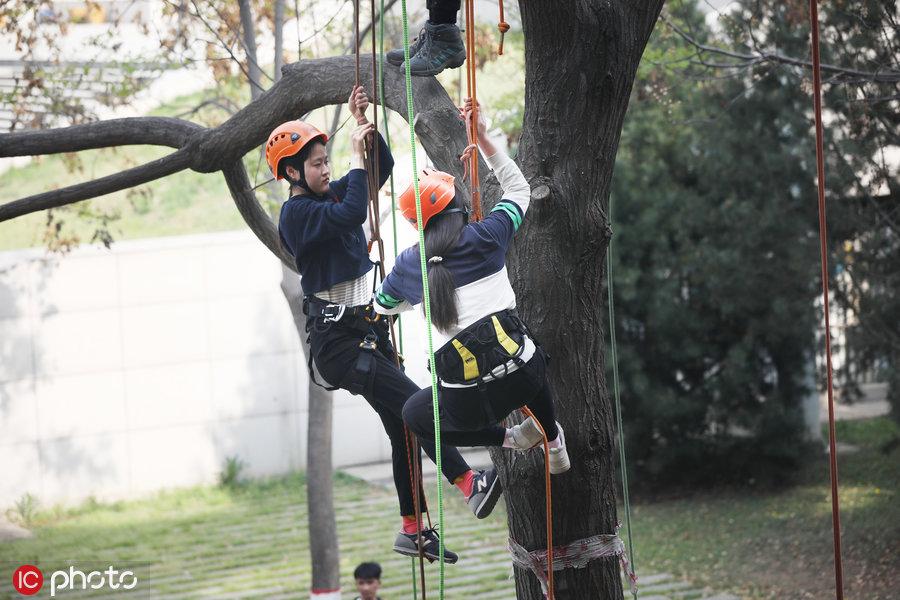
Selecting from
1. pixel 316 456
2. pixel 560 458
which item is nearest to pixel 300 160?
pixel 560 458

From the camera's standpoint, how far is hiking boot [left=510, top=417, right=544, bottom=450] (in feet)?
13.7

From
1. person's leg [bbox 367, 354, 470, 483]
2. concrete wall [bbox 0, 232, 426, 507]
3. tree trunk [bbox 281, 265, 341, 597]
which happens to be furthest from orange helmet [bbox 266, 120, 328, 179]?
concrete wall [bbox 0, 232, 426, 507]

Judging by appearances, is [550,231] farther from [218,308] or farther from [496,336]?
[218,308]

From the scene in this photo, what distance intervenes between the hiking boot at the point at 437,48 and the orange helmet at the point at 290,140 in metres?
0.65

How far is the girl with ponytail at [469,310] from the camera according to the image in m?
3.90

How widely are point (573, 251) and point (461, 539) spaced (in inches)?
281

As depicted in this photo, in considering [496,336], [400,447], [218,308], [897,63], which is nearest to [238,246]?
[218,308]

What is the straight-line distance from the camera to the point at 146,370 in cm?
1338

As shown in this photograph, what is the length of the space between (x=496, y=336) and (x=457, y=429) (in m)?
0.44

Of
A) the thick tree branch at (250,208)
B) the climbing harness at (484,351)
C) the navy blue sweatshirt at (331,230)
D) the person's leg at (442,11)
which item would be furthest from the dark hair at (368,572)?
the person's leg at (442,11)

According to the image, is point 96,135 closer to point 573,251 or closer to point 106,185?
point 106,185

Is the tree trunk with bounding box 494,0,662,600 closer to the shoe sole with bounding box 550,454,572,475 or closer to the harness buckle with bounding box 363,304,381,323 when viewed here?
the shoe sole with bounding box 550,454,572,475

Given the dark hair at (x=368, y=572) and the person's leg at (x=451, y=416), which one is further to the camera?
the dark hair at (x=368, y=572)

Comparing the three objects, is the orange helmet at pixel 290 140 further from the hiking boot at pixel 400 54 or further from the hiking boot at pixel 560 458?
the hiking boot at pixel 560 458
